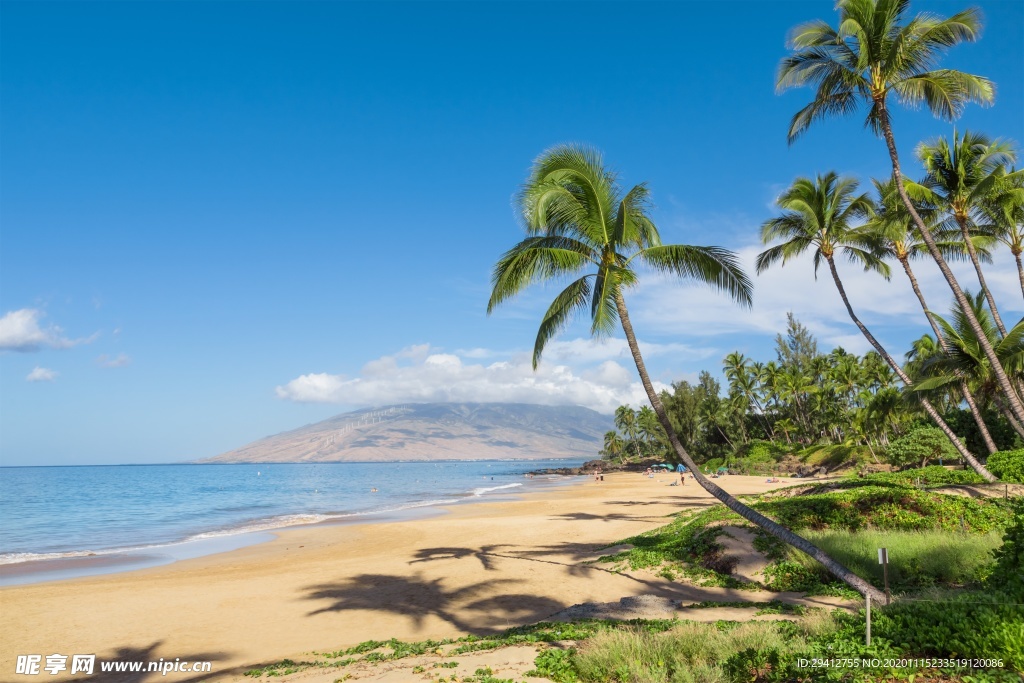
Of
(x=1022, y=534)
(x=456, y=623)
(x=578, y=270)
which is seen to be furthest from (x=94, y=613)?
(x=1022, y=534)

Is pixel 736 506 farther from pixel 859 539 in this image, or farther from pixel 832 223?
pixel 832 223

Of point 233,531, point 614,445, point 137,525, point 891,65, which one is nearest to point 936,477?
point 891,65

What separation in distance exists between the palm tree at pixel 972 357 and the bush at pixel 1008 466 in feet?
3.13

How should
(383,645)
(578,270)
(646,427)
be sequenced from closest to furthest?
(383,645) < (578,270) < (646,427)

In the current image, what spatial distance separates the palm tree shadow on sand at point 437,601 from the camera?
34.8 ft

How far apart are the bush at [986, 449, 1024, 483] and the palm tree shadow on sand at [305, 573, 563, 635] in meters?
16.8

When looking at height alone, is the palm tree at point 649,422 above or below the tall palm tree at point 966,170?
below

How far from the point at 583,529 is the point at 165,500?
43.5 metres

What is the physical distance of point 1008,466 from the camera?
739 inches

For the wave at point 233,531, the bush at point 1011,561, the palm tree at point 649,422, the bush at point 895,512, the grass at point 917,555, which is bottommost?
the wave at point 233,531

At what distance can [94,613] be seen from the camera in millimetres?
12570

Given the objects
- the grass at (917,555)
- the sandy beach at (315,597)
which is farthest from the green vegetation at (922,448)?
the grass at (917,555)

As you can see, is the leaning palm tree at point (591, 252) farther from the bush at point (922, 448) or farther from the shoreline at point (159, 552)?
the bush at point (922, 448)

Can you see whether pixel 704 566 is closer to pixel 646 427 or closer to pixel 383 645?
pixel 383 645
